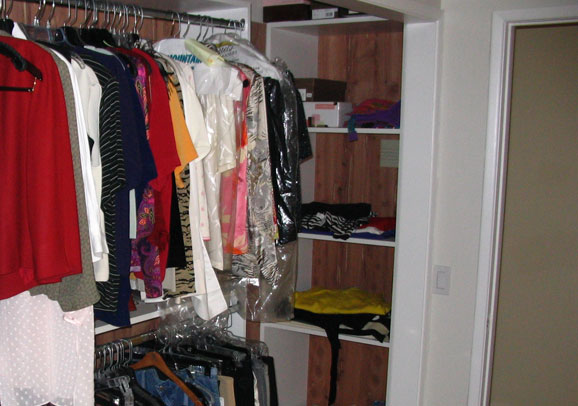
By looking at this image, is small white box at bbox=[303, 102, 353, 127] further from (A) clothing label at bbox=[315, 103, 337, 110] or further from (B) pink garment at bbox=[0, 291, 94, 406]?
(B) pink garment at bbox=[0, 291, 94, 406]

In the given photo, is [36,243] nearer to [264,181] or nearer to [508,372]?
[264,181]

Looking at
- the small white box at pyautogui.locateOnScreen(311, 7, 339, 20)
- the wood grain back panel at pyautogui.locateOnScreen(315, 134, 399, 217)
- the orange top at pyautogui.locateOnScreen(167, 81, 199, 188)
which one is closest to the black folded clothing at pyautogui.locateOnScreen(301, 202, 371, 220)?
the wood grain back panel at pyautogui.locateOnScreen(315, 134, 399, 217)

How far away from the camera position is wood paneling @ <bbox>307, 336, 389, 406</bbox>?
3.00 meters

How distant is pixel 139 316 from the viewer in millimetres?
1881

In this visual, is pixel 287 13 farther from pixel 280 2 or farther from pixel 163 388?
pixel 163 388

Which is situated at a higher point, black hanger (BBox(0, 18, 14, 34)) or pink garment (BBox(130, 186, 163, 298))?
black hanger (BBox(0, 18, 14, 34))

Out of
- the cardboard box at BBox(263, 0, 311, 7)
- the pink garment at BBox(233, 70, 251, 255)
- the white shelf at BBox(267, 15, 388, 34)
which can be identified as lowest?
the pink garment at BBox(233, 70, 251, 255)

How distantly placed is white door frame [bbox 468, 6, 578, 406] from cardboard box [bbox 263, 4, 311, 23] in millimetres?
813

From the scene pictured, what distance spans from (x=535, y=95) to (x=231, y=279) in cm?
179

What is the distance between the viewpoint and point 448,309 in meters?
2.33

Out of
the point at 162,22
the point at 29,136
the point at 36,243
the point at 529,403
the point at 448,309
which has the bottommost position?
the point at 529,403

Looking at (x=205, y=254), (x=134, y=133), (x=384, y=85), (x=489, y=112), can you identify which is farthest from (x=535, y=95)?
(x=134, y=133)

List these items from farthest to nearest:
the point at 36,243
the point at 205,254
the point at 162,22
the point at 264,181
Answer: the point at 162,22, the point at 264,181, the point at 205,254, the point at 36,243

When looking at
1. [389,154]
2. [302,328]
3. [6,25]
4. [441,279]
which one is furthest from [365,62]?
[6,25]
